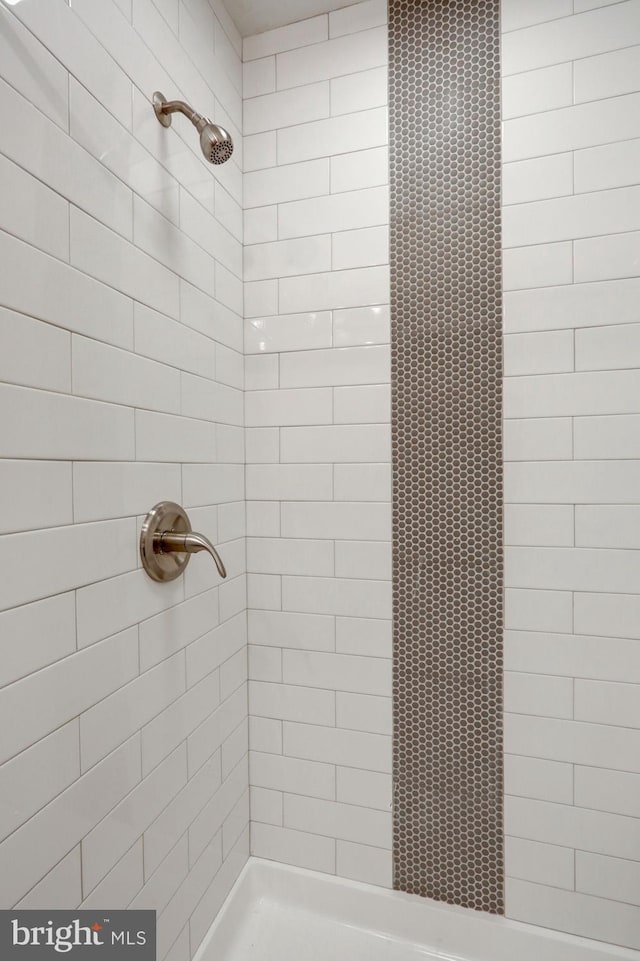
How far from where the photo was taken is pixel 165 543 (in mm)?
1028

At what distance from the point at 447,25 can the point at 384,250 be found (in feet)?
1.80

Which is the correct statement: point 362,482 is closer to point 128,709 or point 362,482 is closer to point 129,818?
point 128,709

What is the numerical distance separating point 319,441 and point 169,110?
0.78 m

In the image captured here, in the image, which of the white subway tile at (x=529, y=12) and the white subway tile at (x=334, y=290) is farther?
the white subway tile at (x=334, y=290)

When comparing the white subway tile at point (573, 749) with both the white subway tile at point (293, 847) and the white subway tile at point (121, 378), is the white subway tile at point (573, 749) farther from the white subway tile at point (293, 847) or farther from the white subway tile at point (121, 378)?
the white subway tile at point (121, 378)

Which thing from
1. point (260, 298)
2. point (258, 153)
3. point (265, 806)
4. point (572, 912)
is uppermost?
point (258, 153)

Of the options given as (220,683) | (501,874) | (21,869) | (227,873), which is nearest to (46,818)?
(21,869)

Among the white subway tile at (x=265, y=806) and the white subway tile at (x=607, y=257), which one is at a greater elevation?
the white subway tile at (x=607, y=257)

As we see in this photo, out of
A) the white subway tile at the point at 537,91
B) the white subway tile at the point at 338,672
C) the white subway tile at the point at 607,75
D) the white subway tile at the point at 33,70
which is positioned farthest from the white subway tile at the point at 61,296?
the white subway tile at the point at 607,75

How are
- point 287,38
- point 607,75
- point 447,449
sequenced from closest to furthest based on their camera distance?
1. point 607,75
2. point 447,449
3. point 287,38

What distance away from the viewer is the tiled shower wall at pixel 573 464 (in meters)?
1.17

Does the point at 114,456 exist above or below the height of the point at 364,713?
above

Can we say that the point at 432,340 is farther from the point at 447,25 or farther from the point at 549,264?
the point at 447,25

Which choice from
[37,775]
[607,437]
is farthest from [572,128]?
[37,775]
